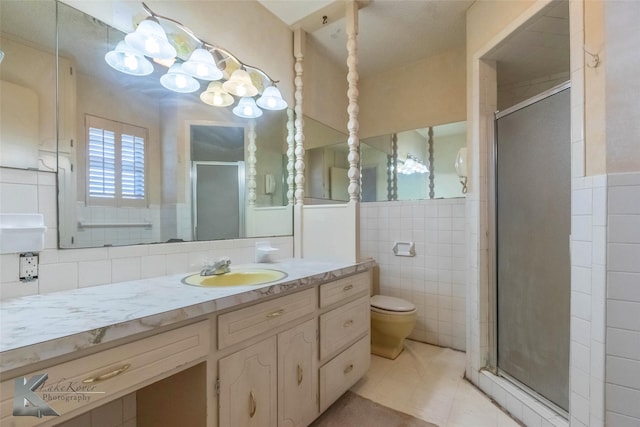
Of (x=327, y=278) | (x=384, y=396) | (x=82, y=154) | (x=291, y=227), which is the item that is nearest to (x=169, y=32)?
(x=82, y=154)

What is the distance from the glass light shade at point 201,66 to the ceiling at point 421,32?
30.6 inches

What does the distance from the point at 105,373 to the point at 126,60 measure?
49.4 inches

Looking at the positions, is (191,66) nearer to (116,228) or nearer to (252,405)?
(116,228)

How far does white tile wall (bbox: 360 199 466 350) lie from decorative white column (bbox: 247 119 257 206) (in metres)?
1.34

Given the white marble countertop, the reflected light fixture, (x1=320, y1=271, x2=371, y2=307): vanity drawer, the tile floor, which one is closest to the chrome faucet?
the white marble countertop

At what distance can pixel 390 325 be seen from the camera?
82.6 inches

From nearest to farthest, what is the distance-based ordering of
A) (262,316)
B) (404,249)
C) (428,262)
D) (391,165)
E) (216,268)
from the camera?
(262,316), (216,268), (428,262), (404,249), (391,165)

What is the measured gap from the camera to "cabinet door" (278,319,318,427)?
121 cm

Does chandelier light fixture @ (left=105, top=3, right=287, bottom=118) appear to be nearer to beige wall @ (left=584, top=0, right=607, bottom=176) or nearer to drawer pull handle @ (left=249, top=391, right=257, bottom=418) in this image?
drawer pull handle @ (left=249, top=391, right=257, bottom=418)

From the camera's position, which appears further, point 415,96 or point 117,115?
point 415,96

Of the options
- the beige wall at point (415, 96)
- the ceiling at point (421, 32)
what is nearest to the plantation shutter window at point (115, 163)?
the ceiling at point (421, 32)

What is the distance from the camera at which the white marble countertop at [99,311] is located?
0.62 meters

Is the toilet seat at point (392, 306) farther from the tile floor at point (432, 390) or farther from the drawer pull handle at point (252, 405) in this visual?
the drawer pull handle at point (252, 405)

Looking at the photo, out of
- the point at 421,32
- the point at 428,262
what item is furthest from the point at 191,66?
the point at 428,262
